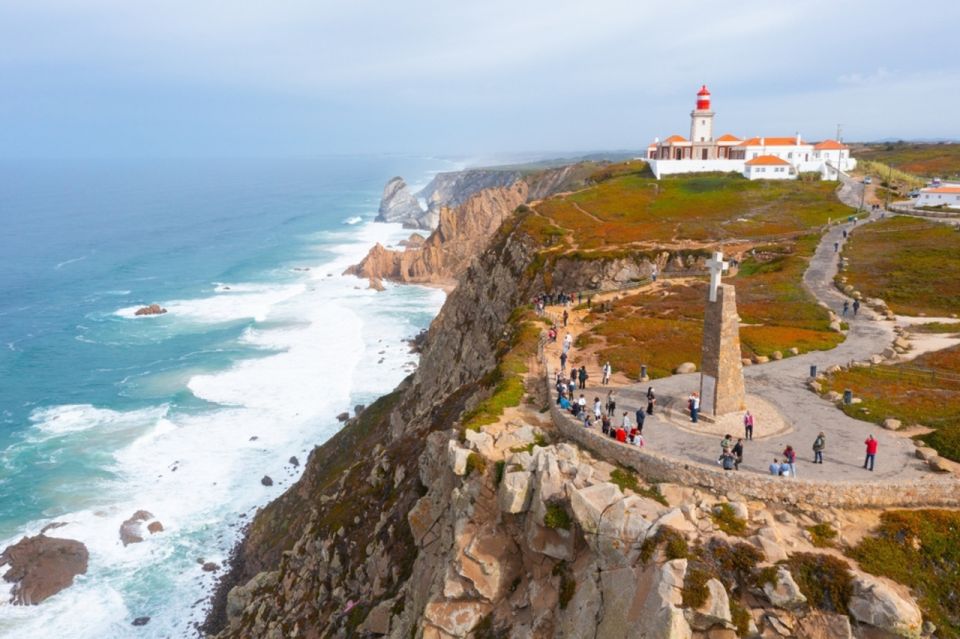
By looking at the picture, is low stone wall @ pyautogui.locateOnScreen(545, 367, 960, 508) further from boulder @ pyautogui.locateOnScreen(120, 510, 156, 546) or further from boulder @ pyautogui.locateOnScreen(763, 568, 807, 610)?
boulder @ pyautogui.locateOnScreen(120, 510, 156, 546)

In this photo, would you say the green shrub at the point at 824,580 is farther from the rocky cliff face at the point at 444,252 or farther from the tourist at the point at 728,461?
the rocky cliff face at the point at 444,252

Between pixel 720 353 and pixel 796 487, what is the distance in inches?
216

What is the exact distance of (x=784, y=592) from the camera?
1456 centimetres

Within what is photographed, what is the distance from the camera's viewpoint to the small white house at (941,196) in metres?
66.3

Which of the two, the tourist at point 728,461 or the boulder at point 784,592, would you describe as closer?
the boulder at point 784,592

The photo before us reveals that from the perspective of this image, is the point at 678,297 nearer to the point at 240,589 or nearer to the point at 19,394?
the point at 240,589

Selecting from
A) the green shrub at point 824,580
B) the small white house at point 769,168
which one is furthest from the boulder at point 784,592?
the small white house at point 769,168

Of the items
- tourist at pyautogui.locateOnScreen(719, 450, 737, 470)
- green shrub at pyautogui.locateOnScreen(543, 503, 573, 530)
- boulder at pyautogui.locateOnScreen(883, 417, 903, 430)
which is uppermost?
tourist at pyautogui.locateOnScreen(719, 450, 737, 470)

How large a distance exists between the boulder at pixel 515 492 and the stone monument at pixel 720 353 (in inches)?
294

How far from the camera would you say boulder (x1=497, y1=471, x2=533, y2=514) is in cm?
1936

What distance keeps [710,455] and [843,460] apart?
3837 millimetres

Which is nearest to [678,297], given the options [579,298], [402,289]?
[579,298]

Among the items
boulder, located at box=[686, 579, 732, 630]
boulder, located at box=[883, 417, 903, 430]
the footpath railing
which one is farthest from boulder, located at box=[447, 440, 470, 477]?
boulder, located at box=[883, 417, 903, 430]

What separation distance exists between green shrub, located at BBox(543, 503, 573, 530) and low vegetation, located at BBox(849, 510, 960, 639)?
23.5 feet
